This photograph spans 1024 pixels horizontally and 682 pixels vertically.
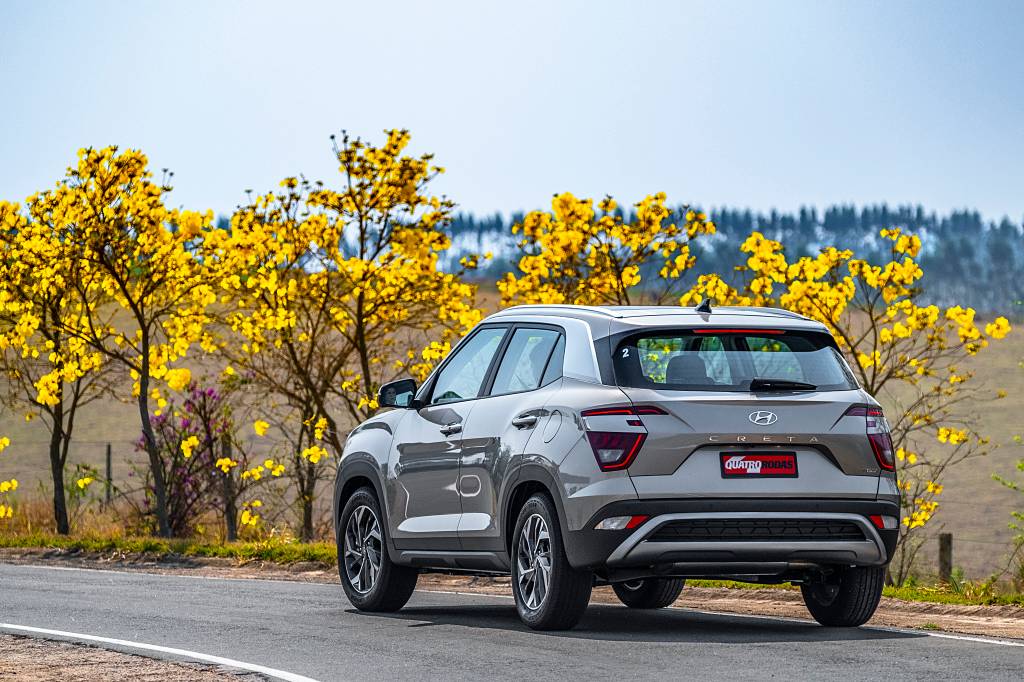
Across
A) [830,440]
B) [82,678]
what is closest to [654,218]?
[830,440]

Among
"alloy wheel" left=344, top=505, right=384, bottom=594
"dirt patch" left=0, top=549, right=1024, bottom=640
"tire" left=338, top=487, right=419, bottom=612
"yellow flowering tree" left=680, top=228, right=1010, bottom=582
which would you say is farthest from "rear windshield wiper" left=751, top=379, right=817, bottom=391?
"yellow flowering tree" left=680, top=228, right=1010, bottom=582

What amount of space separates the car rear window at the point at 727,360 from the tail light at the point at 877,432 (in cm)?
20

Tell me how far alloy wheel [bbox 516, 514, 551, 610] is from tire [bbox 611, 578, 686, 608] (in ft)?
A: 7.11

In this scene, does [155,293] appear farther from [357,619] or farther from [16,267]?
→ [357,619]

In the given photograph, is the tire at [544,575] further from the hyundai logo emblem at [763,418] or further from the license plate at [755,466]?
the hyundai logo emblem at [763,418]

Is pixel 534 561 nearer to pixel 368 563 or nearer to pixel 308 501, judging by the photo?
pixel 368 563

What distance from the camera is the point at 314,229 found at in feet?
70.7

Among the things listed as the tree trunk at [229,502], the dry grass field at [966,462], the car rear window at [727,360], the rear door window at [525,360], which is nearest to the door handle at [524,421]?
the rear door window at [525,360]

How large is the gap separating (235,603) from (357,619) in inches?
69.3

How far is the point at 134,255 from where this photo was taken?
864 inches

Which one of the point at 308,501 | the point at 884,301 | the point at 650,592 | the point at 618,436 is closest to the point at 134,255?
the point at 308,501

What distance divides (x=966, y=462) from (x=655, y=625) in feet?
160

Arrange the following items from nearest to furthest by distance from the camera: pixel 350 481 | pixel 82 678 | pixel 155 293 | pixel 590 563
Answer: pixel 82 678
pixel 590 563
pixel 350 481
pixel 155 293

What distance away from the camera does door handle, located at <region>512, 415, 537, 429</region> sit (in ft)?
33.3
